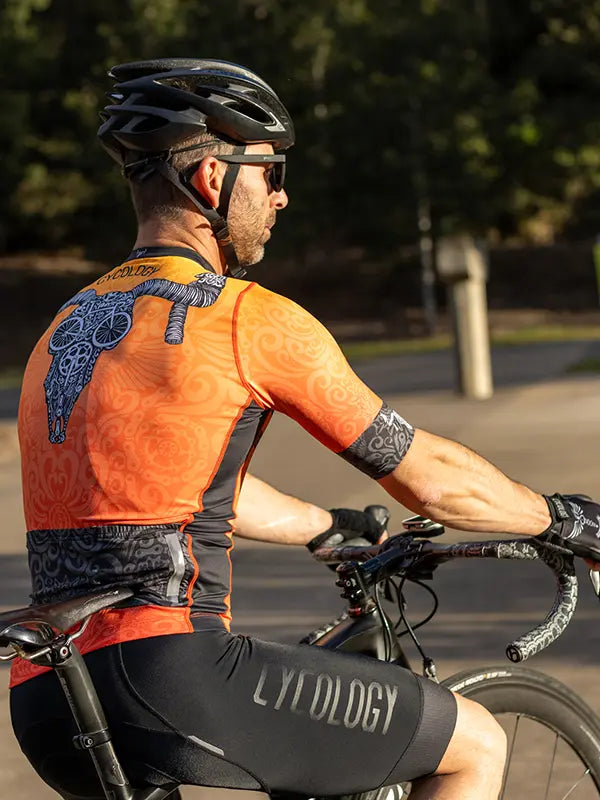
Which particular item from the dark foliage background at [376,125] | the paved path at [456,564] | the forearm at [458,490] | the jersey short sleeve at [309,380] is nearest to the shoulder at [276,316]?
the jersey short sleeve at [309,380]

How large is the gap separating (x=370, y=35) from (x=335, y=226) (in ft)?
20.0

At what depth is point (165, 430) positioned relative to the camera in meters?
2.35

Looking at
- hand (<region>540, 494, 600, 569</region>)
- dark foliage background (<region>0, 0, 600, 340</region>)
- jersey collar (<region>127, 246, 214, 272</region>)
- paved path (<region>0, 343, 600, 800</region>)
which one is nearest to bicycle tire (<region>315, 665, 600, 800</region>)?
hand (<region>540, 494, 600, 569</region>)

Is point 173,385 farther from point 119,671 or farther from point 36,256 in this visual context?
point 36,256

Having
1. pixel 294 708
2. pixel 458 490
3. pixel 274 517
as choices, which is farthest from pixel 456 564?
pixel 294 708

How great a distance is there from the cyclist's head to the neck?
17 millimetres

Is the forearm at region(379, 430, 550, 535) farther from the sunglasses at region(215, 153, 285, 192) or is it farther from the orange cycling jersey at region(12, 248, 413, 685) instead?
the sunglasses at region(215, 153, 285, 192)

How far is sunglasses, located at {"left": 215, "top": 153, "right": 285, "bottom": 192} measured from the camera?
2.62 meters

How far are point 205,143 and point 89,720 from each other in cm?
100

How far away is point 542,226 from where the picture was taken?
47688 millimetres

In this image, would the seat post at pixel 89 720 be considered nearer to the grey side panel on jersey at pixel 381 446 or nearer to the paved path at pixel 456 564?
the grey side panel on jersey at pixel 381 446

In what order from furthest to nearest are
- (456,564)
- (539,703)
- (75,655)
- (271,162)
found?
(456,564), (539,703), (271,162), (75,655)

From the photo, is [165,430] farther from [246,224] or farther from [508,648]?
[508,648]

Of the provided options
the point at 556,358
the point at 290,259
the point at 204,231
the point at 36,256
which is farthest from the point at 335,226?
the point at 204,231
